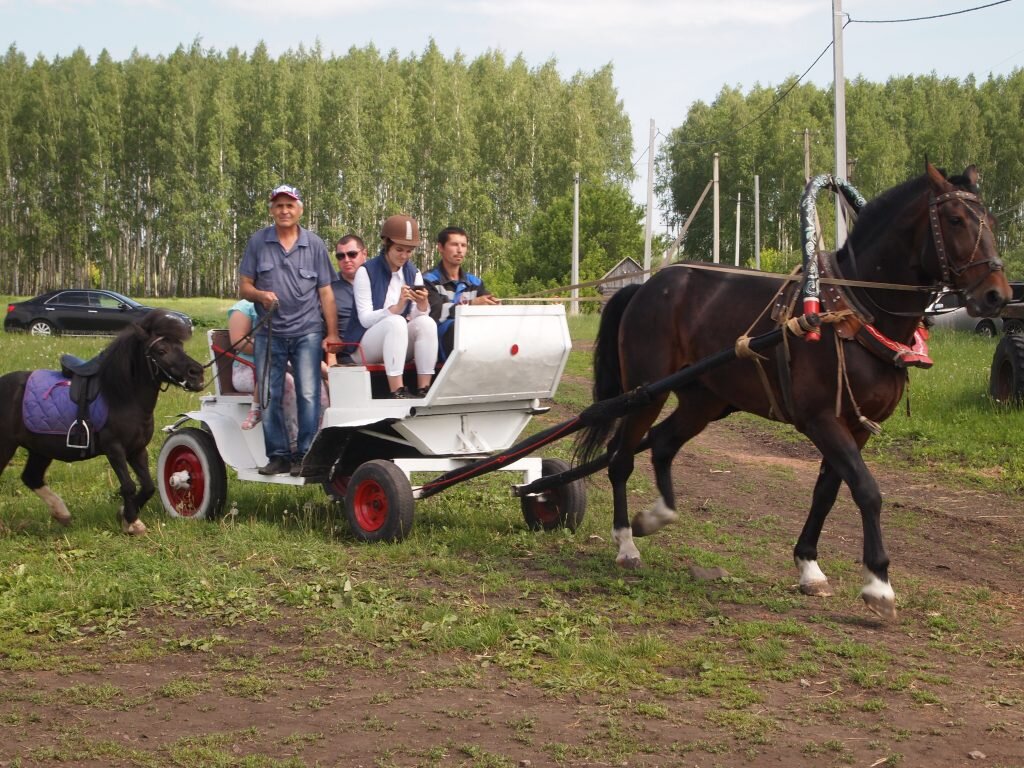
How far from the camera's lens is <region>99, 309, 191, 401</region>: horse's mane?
24.0 ft

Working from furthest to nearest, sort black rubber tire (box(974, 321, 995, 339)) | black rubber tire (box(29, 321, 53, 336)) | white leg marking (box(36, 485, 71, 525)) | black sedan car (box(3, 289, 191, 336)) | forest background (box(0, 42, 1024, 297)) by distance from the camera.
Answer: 1. forest background (box(0, 42, 1024, 297))
2. black sedan car (box(3, 289, 191, 336))
3. black rubber tire (box(29, 321, 53, 336))
4. black rubber tire (box(974, 321, 995, 339))
5. white leg marking (box(36, 485, 71, 525))

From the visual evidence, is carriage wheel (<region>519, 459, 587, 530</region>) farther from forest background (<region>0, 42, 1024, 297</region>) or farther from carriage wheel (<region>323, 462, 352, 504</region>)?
forest background (<region>0, 42, 1024, 297</region>)

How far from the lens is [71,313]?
31.8 m

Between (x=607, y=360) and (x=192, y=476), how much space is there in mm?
3014

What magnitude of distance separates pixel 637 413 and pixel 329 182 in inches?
2041

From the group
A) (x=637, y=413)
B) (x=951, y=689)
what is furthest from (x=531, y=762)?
(x=637, y=413)

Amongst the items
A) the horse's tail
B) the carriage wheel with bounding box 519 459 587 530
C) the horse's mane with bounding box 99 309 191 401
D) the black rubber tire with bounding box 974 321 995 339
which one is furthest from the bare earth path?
the black rubber tire with bounding box 974 321 995 339

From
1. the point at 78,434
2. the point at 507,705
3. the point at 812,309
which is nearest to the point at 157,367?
the point at 78,434

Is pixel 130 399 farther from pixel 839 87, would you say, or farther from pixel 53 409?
pixel 839 87

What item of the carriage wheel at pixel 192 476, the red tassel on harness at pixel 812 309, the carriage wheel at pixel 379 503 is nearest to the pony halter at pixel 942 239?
the red tassel on harness at pixel 812 309

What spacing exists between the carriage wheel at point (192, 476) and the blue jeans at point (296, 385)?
0.60 meters

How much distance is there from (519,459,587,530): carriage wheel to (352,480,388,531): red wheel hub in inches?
37.4

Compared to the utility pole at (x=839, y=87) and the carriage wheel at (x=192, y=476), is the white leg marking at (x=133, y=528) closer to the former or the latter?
the carriage wheel at (x=192, y=476)

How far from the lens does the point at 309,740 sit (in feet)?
13.0
